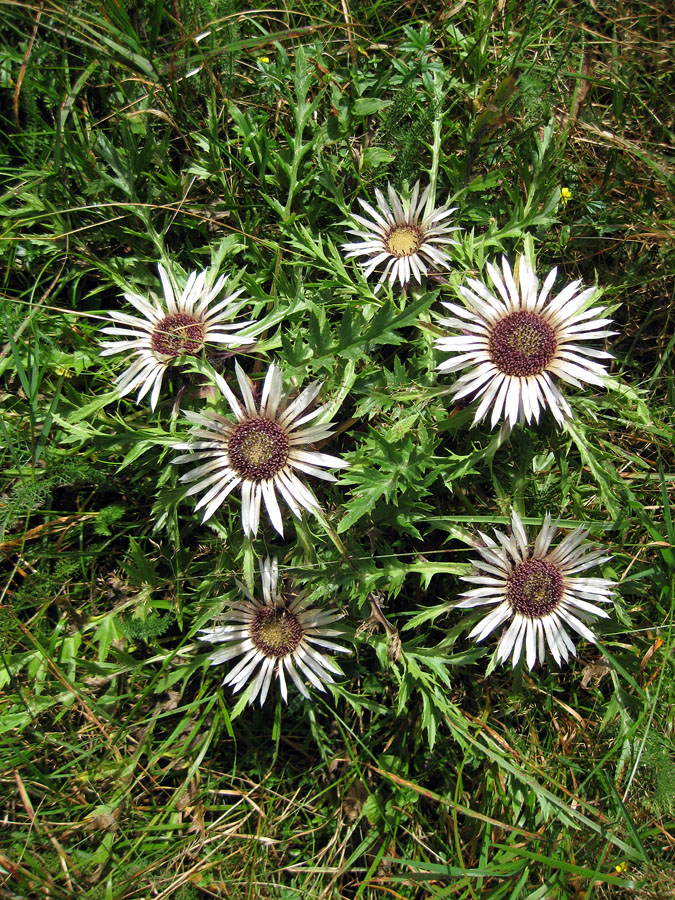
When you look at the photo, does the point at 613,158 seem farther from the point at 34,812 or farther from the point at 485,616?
the point at 34,812

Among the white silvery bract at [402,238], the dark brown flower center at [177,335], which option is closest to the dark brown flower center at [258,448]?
the dark brown flower center at [177,335]

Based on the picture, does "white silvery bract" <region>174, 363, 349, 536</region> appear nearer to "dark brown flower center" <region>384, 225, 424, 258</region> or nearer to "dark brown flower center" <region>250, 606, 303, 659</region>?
"dark brown flower center" <region>250, 606, 303, 659</region>

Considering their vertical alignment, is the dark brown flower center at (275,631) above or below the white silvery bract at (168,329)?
below

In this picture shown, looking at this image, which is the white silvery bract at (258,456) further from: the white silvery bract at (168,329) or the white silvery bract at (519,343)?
the white silvery bract at (519,343)

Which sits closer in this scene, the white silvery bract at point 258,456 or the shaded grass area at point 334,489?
the white silvery bract at point 258,456

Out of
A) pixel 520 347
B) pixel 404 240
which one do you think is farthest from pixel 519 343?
pixel 404 240

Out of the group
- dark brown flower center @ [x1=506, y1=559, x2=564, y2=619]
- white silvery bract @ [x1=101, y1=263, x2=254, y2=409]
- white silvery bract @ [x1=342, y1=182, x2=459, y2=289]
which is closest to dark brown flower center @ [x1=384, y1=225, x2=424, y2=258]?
white silvery bract @ [x1=342, y1=182, x2=459, y2=289]

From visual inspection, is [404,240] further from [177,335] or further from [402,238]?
[177,335]

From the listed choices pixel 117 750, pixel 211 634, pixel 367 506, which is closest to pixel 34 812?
pixel 117 750
